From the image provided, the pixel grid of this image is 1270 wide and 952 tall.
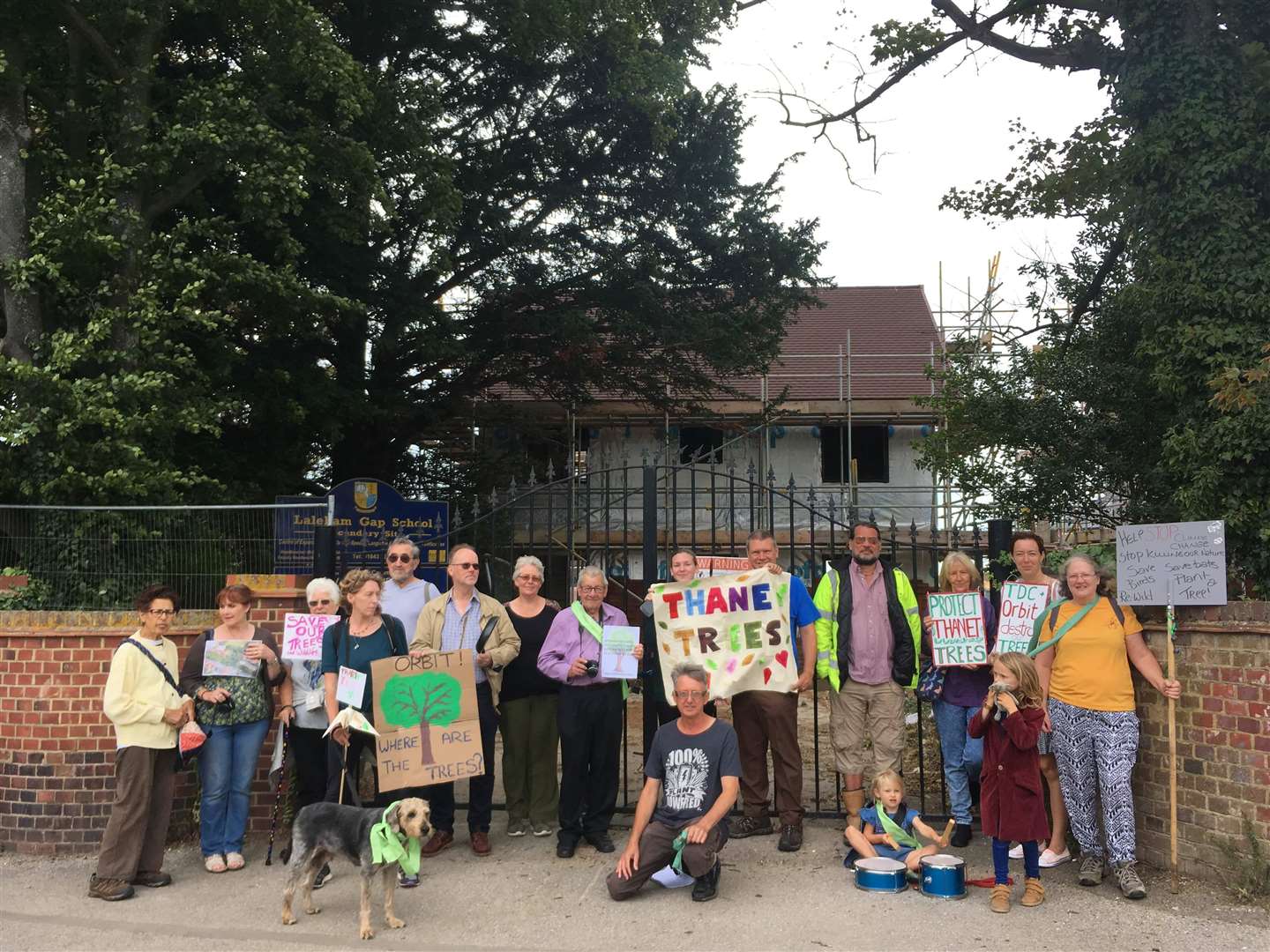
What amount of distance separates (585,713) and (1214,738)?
3730 mm

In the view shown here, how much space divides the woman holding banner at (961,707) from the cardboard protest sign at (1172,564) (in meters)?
0.88

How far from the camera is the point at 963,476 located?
1110 centimetres

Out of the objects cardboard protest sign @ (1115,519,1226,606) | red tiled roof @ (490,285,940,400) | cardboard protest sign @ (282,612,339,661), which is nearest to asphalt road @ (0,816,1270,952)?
cardboard protest sign @ (282,612,339,661)

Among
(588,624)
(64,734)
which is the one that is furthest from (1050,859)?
(64,734)

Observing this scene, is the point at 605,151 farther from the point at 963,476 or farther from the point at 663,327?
the point at 963,476

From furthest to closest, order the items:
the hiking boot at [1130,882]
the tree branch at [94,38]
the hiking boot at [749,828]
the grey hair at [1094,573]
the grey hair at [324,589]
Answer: the tree branch at [94,38], the hiking boot at [749,828], the grey hair at [324,589], the grey hair at [1094,573], the hiking boot at [1130,882]

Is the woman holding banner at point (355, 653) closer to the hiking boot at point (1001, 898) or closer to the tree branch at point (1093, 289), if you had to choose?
the hiking boot at point (1001, 898)

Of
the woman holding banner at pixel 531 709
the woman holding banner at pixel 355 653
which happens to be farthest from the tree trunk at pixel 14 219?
the woman holding banner at pixel 531 709

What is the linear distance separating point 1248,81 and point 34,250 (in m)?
10.5

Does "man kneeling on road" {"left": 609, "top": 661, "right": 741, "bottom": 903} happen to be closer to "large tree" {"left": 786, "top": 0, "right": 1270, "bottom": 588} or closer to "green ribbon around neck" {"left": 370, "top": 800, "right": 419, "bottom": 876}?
"green ribbon around neck" {"left": 370, "top": 800, "right": 419, "bottom": 876}

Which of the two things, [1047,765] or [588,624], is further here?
[588,624]

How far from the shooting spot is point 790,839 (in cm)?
671

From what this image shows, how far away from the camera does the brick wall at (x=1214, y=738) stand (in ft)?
19.0

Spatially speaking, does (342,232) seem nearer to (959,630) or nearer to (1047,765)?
(959,630)
